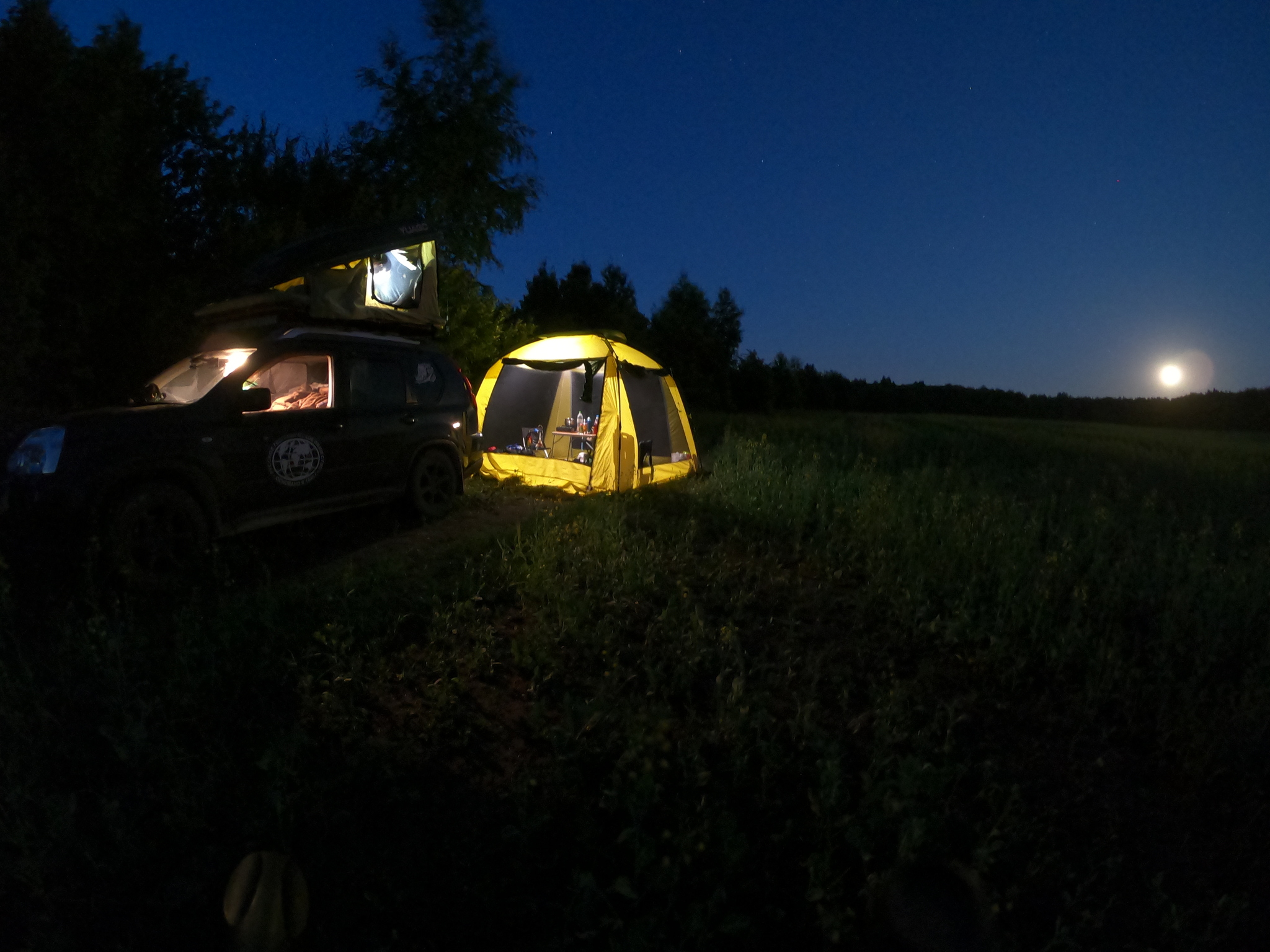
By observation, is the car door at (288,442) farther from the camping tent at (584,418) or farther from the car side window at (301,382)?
the camping tent at (584,418)

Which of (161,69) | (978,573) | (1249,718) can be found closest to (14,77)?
(161,69)

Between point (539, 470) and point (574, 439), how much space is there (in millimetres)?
727


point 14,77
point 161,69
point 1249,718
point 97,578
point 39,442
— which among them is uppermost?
point 161,69

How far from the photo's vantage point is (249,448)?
20.7 ft

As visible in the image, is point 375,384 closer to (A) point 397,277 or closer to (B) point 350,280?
(B) point 350,280

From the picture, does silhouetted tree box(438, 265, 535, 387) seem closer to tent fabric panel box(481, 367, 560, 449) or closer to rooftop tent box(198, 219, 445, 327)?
tent fabric panel box(481, 367, 560, 449)

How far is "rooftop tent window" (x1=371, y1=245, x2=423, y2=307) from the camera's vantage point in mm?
9359

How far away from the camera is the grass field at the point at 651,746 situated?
10.1 ft

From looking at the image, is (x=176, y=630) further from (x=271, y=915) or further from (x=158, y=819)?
(x=271, y=915)

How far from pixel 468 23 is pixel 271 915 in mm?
16032

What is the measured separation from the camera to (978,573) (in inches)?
239

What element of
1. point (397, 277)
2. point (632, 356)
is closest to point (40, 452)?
point (397, 277)

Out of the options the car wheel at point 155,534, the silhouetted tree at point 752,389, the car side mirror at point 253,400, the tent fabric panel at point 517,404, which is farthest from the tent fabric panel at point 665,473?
the silhouetted tree at point 752,389

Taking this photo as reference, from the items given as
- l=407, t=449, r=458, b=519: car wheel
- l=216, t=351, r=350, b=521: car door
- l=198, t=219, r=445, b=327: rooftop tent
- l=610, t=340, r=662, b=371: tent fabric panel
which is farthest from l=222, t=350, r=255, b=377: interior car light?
l=610, t=340, r=662, b=371: tent fabric panel
